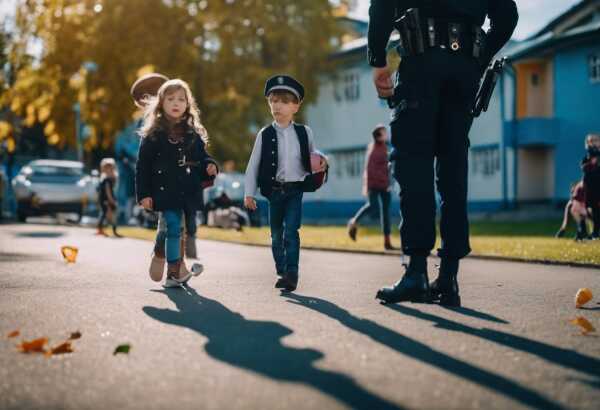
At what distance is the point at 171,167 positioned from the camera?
22.4ft

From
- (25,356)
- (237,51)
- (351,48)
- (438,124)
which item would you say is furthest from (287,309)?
(351,48)

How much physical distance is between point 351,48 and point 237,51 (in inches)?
213

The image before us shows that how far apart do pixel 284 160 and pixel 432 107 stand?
180 centimetres

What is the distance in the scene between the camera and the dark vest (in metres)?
6.84

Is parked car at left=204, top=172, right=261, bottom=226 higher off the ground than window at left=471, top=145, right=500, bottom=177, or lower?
lower

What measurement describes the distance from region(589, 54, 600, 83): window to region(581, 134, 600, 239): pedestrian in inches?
677

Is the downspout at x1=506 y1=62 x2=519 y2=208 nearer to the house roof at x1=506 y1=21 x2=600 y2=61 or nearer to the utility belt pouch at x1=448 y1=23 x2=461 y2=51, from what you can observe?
the house roof at x1=506 y1=21 x2=600 y2=61

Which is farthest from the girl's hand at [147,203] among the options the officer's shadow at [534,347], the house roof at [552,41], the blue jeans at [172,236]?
the house roof at [552,41]

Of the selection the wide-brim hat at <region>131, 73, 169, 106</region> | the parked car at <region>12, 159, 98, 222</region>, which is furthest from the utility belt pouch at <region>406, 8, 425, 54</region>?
the parked car at <region>12, 159, 98, 222</region>

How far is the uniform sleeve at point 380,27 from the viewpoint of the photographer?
529 centimetres

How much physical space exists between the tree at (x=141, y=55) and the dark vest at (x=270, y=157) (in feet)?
74.0

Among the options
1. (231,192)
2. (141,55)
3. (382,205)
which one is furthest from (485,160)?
(382,205)

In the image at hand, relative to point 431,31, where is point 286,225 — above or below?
below

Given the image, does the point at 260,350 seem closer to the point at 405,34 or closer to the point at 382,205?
the point at 405,34
